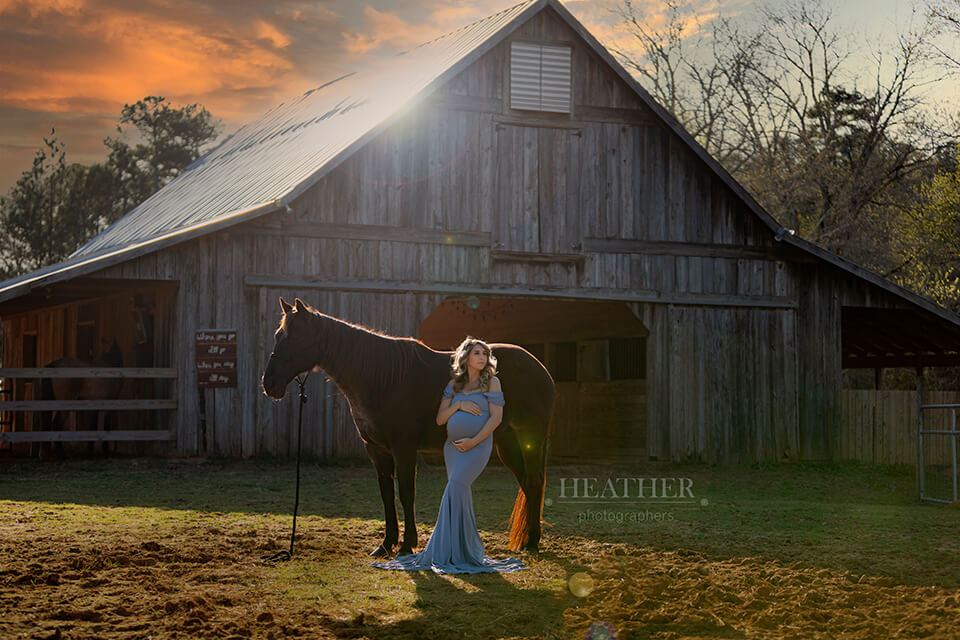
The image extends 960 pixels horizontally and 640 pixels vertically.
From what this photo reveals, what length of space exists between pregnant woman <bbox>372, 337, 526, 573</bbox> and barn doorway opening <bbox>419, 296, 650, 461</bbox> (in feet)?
32.5

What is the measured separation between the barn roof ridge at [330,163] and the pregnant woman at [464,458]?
7.58 metres

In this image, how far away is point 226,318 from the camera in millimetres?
14773

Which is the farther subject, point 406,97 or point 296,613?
point 406,97

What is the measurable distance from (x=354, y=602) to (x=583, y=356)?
15438 mm

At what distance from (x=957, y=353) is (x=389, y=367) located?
15.5 meters

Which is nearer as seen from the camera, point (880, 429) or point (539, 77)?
point (539, 77)

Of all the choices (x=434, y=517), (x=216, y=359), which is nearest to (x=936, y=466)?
(x=434, y=517)

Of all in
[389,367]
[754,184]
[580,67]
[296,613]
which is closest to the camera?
[296,613]

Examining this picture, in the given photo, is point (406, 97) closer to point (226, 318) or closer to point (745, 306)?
point (226, 318)

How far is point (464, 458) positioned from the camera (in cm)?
745

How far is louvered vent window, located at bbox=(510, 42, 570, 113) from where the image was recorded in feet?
54.0

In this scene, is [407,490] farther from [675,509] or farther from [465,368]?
[675,509]

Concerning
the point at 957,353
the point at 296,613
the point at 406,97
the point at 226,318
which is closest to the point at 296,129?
the point at 406,97

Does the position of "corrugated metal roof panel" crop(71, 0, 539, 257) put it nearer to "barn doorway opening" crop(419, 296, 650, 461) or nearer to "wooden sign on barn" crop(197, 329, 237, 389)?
"wooden sign on barn" crop(197, 329, 237, 389)
